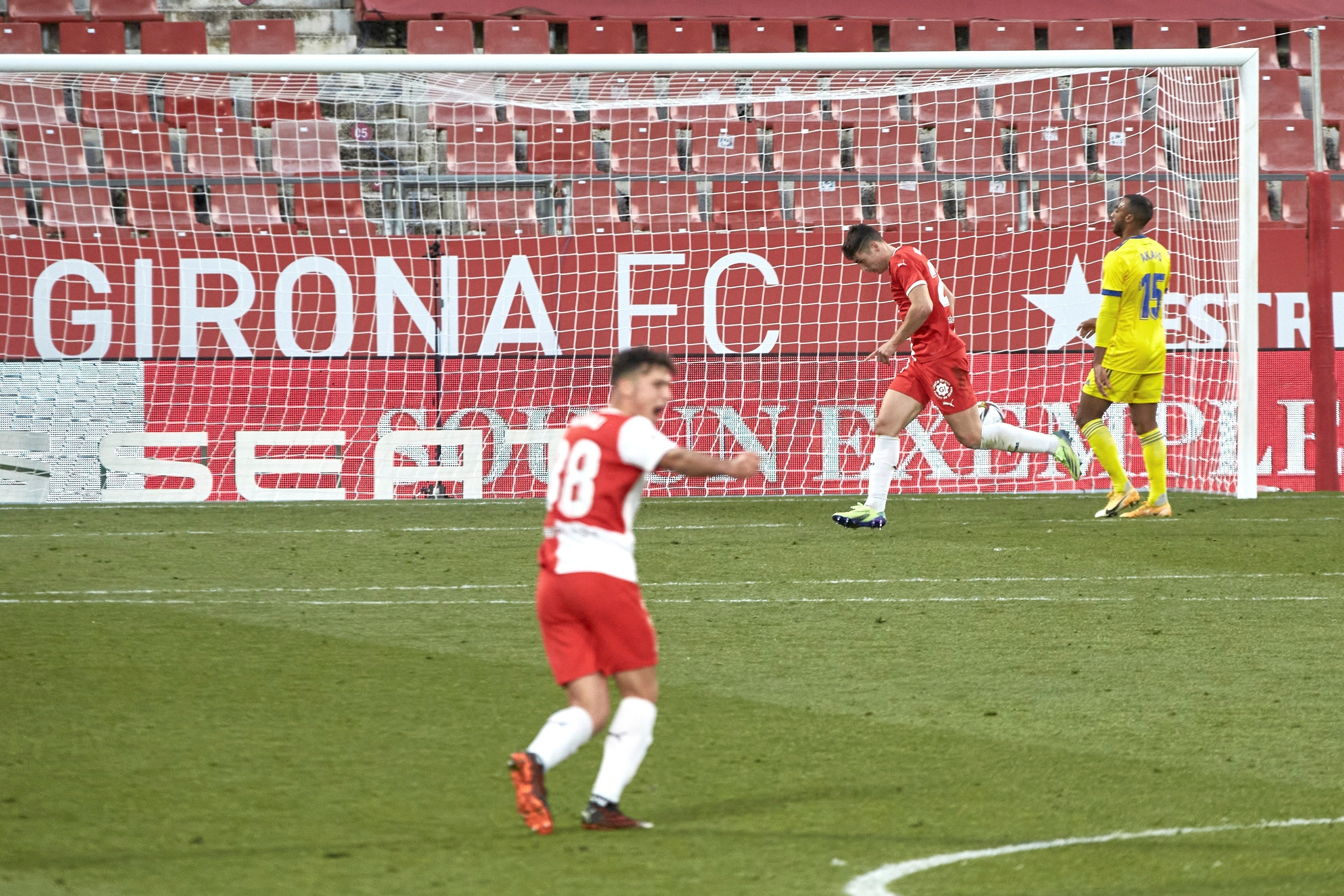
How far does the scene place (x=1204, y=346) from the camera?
39.4 ft

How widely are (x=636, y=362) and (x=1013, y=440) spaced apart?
20.6 ft

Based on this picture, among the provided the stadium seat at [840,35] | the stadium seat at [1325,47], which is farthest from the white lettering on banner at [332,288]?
the stadium seat at [1325,47]

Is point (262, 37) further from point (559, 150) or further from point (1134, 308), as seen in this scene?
point (1134, 308)

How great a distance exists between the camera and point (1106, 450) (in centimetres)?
984

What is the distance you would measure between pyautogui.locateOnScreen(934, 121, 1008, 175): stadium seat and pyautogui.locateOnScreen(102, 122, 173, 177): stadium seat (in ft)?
20.8

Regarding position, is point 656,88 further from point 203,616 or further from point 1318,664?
point 1318,664

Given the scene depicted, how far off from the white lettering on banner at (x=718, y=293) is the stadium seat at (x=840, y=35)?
3.46 m

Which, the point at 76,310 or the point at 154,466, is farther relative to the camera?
the point at 76,310

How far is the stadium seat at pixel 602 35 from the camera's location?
14469 mm

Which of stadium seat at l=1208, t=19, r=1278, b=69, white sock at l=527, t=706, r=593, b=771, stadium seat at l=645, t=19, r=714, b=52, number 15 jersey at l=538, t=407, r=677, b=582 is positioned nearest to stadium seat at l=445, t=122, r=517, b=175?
stadium seat at l=645, t=19, r=714, b=52

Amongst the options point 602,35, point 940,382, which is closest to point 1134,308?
point 940,382

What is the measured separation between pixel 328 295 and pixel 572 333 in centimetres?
182

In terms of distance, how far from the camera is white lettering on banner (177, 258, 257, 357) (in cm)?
1170

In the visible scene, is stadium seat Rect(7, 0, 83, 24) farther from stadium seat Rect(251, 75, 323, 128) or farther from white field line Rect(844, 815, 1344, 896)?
white field line Rect(844, 815, 1344, 896)
